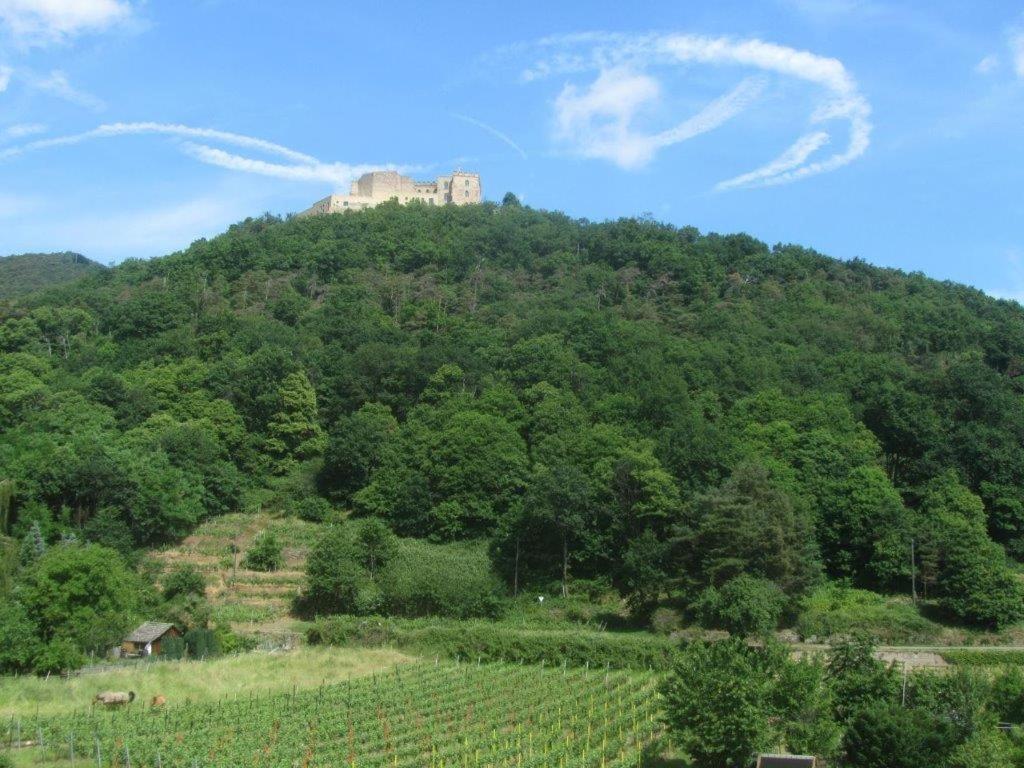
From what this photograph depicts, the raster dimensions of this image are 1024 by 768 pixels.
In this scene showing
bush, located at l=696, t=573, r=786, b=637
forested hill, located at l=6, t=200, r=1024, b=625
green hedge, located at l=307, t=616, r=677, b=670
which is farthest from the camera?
forested hill, located at l=6, t=200, r=1024, b=625

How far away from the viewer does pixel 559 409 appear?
173ft

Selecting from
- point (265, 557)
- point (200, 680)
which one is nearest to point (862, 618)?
point (200, 680)

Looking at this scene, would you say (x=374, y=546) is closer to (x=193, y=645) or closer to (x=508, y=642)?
(x=193, y=645)

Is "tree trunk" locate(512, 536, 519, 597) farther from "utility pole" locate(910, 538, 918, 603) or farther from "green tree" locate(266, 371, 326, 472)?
"utility pole" locate(910, 538, 918, 603)

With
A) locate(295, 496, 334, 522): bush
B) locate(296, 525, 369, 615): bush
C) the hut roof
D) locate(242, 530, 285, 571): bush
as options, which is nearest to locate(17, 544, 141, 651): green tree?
the hut roof

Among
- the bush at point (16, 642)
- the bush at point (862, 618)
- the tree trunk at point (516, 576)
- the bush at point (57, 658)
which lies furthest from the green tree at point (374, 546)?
the bush at point (862, 618)

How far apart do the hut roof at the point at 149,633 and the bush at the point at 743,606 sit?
18114 millimetres

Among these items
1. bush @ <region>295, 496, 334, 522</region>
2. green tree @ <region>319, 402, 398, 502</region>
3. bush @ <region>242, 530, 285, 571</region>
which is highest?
green tree @ <region>319, 402, 398, 502</region>

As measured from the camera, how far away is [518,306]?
7231 cm

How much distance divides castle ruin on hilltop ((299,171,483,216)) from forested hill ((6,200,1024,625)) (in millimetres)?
25660

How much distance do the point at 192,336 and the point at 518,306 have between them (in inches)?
886

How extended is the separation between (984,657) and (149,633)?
27287 mm

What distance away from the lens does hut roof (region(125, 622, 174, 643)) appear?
3328 centimetres

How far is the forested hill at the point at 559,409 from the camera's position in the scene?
42406mm
